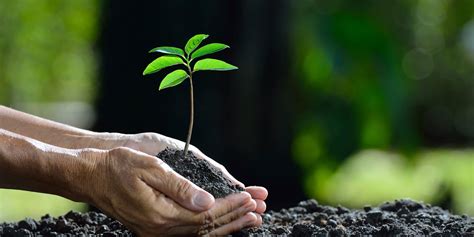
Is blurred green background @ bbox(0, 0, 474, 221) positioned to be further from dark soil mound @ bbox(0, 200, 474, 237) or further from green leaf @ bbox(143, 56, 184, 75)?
green leaf @ bbox(143, 56, 184, 75)

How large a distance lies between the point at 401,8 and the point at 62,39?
408cm

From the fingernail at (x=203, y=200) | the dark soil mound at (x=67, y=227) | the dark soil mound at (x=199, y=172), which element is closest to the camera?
the fingernail at (x=203, y=200)

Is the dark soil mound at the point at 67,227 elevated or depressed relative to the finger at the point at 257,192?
depressed

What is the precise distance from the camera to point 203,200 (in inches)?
73.2

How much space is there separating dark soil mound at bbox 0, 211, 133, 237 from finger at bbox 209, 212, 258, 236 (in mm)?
314

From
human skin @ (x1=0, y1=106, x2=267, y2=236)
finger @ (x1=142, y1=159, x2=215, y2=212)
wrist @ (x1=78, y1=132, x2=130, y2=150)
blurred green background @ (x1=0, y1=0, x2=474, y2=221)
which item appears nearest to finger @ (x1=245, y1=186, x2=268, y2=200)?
human skin @ (x1=0, y1=106, x2=267, y2=236)

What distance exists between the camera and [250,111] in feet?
16.0

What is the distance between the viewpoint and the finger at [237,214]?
1936 millimetres

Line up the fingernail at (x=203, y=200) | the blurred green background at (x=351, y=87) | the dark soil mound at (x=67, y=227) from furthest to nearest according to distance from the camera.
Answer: the blurred green background at (x=351, y=87) < the dark soil mound at (x=67, y=227) < the fingernail at (x=203, y=200)

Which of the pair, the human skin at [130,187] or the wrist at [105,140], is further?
the wrist at [105,140]

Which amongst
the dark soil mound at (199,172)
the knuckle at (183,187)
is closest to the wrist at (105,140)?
the dark soil mound at (199,172)

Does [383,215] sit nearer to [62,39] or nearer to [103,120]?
[103,120]

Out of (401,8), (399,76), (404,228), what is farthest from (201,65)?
(401,8)

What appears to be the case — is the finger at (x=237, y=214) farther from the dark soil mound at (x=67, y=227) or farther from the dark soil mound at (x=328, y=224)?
the dark soil mound at (x=67, y=227)
